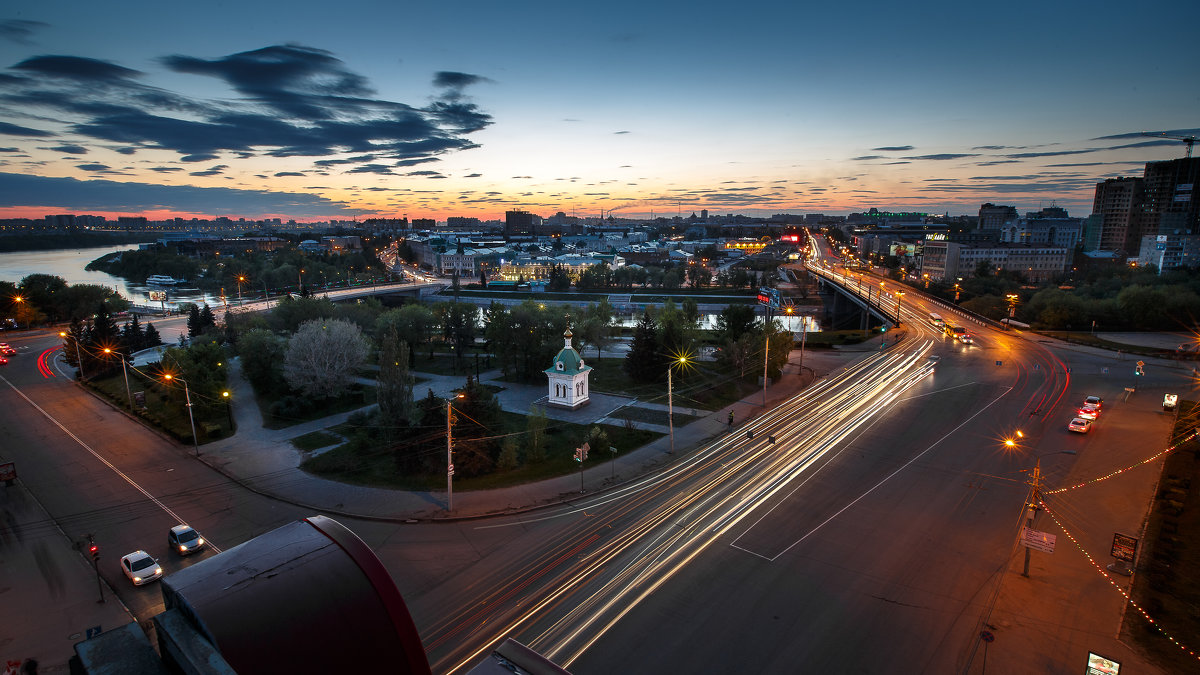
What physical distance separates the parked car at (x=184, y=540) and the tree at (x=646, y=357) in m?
27.7

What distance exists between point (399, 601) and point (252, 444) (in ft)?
84.7

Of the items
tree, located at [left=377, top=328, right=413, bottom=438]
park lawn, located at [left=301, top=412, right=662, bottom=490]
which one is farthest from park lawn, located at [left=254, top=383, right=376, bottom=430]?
tree, located at [left=377, top=328, right=413, bottom=438]

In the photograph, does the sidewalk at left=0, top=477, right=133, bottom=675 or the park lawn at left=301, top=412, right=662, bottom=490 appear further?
Result: the park lawn at left=301, top=412, right=662, bottom=490

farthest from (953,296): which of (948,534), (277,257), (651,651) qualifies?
(277,257)

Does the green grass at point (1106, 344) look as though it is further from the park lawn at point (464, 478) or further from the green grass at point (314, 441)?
the green grass at point (314, 441)

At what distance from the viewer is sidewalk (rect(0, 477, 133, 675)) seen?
14.2m

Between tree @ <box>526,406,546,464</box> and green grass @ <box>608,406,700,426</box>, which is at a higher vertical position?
tree @ <box>526,406,546,464</box>

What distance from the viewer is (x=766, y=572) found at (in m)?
17.3

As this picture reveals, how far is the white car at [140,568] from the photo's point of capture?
673 inches

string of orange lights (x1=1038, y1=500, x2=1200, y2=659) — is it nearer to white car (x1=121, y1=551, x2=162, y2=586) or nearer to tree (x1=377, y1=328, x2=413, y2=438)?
tree (x1=377, y1=328, x2=413, y2=438)

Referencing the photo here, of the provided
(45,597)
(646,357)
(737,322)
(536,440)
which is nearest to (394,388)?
(536,440)

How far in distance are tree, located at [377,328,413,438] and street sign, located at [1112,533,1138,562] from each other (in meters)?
28.2

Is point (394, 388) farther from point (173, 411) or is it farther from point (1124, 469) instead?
point (1124, 469)

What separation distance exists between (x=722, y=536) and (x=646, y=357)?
21637mm
